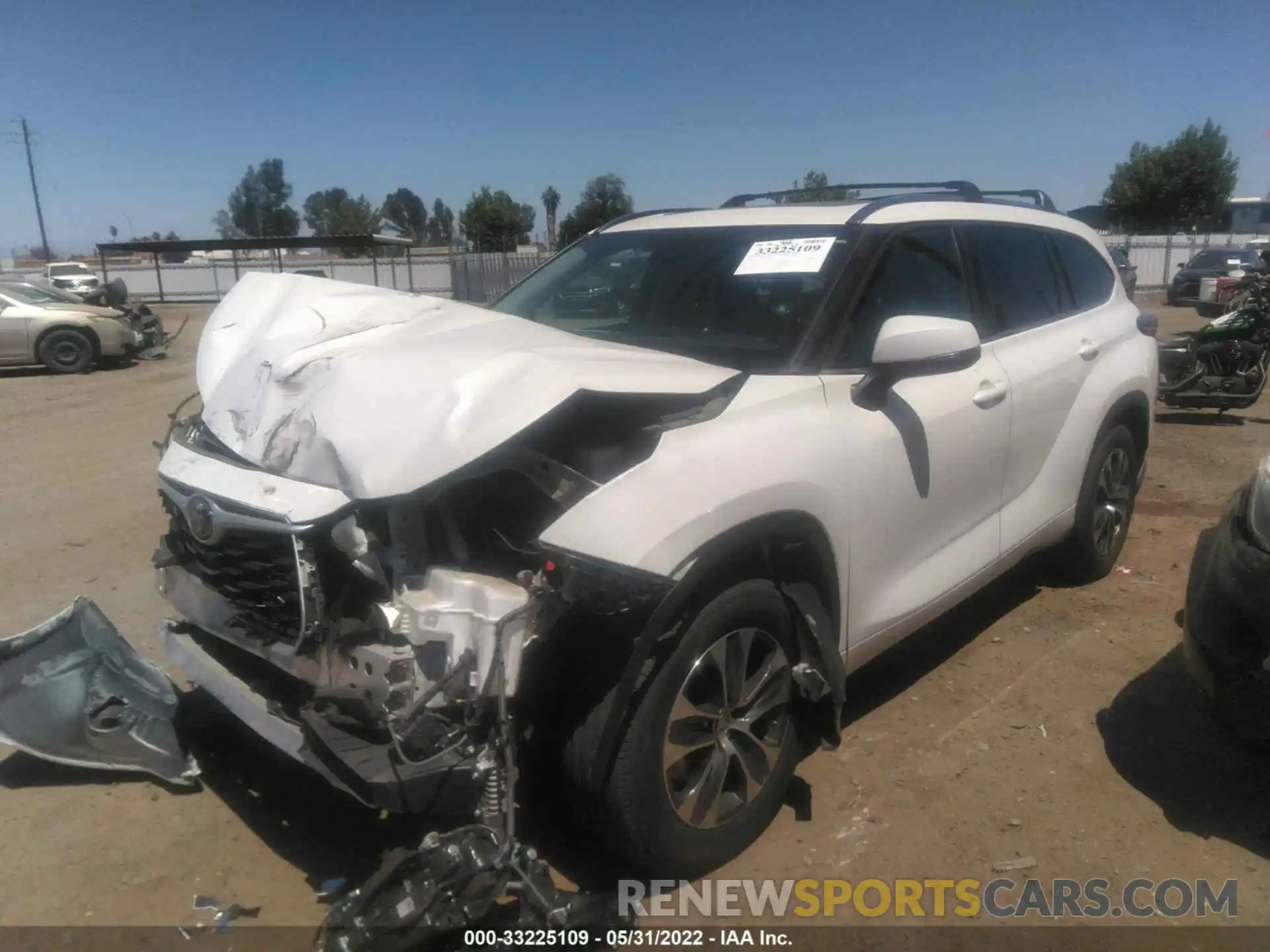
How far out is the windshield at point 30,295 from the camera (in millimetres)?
15625

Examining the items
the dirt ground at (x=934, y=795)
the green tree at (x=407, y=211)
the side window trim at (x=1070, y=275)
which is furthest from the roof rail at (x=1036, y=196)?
the green tree at (x=407, y=211)

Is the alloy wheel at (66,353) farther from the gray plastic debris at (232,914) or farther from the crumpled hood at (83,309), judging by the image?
the gray plastic debris at (232,914)

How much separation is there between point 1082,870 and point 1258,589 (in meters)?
0.98

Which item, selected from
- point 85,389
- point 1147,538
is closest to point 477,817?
point 1147,538

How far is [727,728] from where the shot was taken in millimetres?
2799

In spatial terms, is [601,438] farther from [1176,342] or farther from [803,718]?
[1176,342]

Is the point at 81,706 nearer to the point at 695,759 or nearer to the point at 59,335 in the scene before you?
the point at 695,759

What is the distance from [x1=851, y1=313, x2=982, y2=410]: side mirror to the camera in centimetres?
300

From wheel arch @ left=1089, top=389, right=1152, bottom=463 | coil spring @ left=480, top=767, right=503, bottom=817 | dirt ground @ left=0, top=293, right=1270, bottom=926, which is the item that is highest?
wheel arch @ left=1089, top=389, right=1152, bottom=463

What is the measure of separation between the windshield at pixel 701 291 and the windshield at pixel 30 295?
14613mm

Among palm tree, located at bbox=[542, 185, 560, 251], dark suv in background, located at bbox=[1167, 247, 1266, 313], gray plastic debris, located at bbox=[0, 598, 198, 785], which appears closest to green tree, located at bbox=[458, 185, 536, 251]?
palm tree, located at bbox=[542, 185, 560, 251]

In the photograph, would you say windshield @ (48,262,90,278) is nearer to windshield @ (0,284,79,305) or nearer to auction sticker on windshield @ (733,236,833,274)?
windshield @ (0,284,79,305)

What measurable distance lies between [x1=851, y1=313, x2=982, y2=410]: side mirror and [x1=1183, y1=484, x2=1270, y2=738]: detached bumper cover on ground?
3.28 ft

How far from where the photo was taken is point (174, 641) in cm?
308
